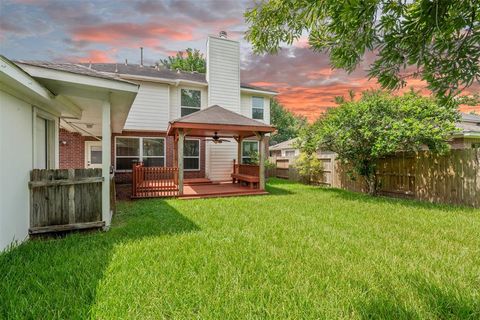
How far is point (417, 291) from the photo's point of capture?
8.57ft

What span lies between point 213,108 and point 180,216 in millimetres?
6494

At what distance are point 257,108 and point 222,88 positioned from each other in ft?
9.34

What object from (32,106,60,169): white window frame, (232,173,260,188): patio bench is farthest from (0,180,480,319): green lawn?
(232,173,260,188): patio bench

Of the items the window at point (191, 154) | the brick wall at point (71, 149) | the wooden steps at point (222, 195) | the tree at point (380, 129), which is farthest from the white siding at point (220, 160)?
the brick wall at point (71, 149)

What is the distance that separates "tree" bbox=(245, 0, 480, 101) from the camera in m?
2.00

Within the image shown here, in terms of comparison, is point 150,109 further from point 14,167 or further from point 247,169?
point 14,167

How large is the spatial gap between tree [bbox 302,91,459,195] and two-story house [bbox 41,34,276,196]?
380 cm

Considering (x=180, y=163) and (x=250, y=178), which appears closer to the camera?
(x=180, y=163)

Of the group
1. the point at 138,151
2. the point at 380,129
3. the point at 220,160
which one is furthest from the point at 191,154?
the point at 380,129

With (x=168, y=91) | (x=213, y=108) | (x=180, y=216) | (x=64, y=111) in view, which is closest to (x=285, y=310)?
(x=180, y=216)

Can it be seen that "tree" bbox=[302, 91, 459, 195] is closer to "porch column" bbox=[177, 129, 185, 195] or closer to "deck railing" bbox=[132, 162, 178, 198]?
"porch column" bbox=[177, 129, 185, 195]

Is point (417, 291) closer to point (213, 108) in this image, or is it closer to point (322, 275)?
point (322, 275)

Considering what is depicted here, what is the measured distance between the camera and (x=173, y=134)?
1180 cm

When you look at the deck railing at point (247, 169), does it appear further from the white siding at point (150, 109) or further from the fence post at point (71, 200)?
the fence post at point (71, 200)
